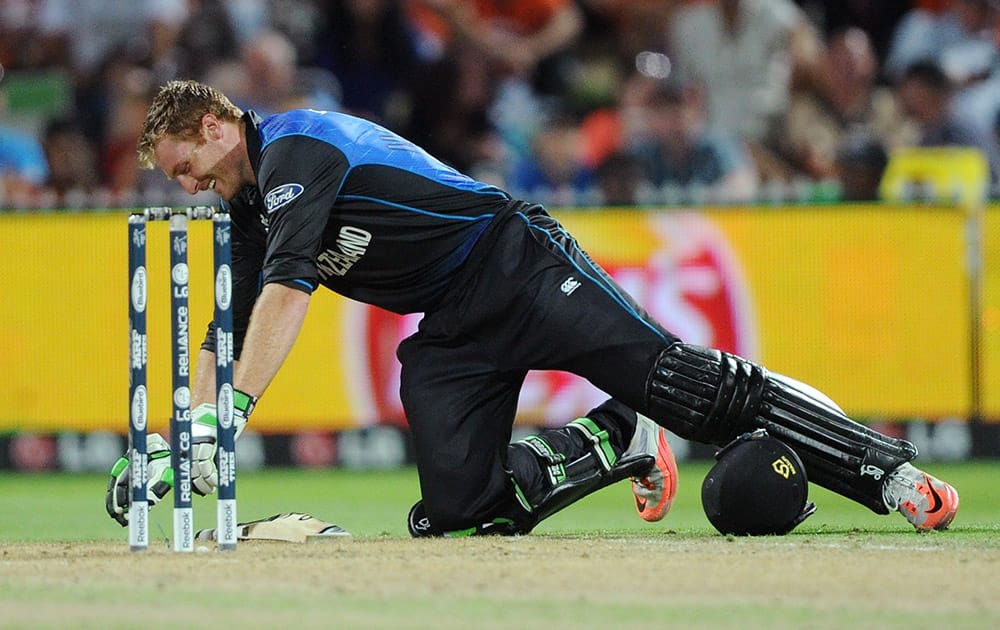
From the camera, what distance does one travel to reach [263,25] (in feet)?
46.3

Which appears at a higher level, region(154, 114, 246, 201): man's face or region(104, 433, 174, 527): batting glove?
region(154, 114, 246, 201): man's face

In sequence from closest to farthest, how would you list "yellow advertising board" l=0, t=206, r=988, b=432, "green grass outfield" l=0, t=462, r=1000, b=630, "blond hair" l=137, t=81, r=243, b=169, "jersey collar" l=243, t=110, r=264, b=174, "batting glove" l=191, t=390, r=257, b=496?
"green grass outfield" l=0, t=462, r=1000, b=630 < "batting glove" l=191, t=390, r=257, b=496 < "blond hair" l=137, t=81, r=243, b=169 < "jersey collar" l=243, t=110, r=264, b=174 < "yellow advertising board" l=0, t=206, r=988, b=432

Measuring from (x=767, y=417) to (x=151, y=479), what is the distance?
2.43 meters

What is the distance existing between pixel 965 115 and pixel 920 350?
2.34 meters

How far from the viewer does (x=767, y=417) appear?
21.5 ft

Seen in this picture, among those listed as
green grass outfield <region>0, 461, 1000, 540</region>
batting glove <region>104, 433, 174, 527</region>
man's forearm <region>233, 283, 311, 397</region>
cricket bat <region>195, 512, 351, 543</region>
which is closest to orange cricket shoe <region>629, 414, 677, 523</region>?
green grass outfield <region>0, 461, 1000, 540</region>

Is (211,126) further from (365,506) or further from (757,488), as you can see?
(365,506)

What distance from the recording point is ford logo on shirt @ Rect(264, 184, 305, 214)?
6016 mm

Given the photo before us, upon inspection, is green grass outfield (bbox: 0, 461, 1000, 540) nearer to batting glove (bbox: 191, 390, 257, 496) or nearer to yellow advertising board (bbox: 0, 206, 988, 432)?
yellow advertising board (bbox: 0, 206, 988, 432)

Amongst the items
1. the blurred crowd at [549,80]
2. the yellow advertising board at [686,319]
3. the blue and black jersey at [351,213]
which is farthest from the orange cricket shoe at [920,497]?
the blurred crowd at [549,80]

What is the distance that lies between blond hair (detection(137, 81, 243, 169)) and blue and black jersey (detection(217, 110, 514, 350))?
22 centimetres

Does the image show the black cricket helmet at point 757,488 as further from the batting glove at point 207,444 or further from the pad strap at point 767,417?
the batting glove at point 207,444

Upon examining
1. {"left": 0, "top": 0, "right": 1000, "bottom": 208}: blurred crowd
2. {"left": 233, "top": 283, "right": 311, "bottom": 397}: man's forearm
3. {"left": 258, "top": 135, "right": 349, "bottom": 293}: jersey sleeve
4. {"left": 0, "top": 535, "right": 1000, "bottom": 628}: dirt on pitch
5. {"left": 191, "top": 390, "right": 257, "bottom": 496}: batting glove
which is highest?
{"left": 0, "top": 0, "right": 1000, "bottom": 208}: blurred crowd

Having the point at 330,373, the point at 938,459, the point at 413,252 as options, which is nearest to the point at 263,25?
the point at 330,373
